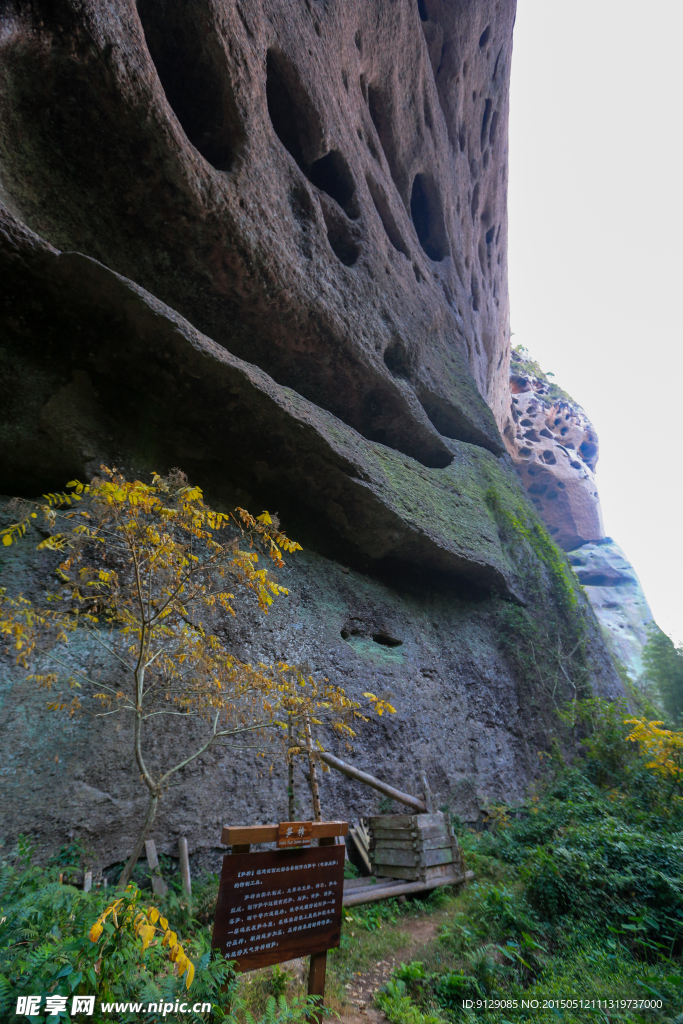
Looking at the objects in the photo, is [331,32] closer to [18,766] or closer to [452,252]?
[452,252]

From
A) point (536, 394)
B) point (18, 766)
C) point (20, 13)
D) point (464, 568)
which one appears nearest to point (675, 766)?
point (464, 568)

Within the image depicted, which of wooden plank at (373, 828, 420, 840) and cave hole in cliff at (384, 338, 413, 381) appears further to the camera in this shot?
cave hole in cliff at (384, 338, 413, 381)

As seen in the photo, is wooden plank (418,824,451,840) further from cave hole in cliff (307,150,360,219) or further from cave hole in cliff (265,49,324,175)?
cave hole in cliff (265,49,324,175)

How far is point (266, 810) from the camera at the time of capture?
5.40m

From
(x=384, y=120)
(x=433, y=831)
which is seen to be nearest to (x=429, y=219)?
(x=384, y=120)

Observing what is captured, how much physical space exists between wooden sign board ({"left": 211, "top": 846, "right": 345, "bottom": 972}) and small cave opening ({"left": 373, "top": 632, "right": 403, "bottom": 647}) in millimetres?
4918

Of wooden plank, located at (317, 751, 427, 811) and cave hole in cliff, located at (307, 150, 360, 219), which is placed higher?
cave hole in cliff, located at (307, 150, 360, 219)

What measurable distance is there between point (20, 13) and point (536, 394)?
2578 cm

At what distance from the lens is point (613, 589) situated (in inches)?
1131

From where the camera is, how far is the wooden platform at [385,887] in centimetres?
485

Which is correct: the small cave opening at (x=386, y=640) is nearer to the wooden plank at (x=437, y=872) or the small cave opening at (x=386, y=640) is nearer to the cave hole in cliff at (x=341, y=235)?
the wooden plank at (x=437, y=872)

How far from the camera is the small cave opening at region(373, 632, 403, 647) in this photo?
7.90m

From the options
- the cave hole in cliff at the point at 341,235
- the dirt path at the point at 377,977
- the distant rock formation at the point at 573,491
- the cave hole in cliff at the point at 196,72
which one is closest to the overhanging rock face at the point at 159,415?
the cave hole in cliff at the point at 196,72

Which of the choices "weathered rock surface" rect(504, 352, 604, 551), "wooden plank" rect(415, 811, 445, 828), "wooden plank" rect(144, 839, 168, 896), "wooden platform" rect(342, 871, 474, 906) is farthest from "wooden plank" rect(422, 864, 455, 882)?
"weathered rock surface" rect(504, 352, 604, 551)
